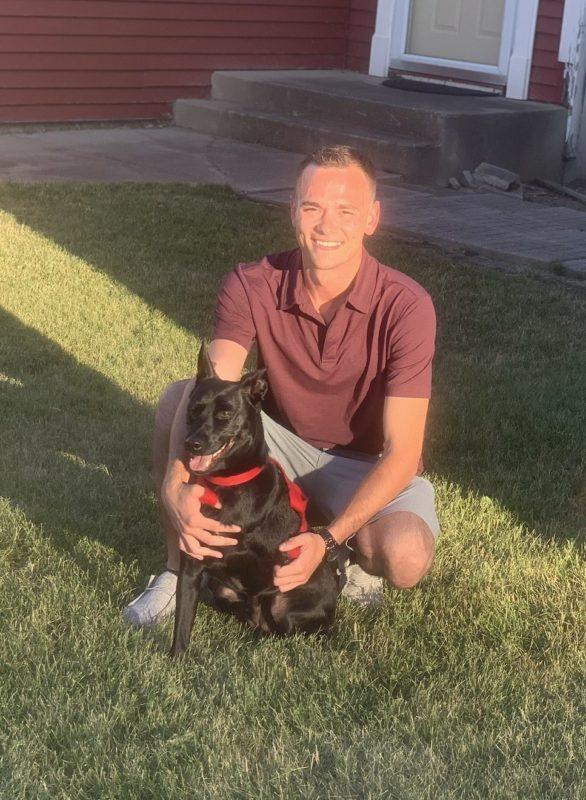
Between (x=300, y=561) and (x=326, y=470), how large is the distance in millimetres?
722

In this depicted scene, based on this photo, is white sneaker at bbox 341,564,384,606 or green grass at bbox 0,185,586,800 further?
white sneaker at bbox 341,564,384,606

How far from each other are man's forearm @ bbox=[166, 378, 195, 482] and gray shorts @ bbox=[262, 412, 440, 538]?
0.38 m

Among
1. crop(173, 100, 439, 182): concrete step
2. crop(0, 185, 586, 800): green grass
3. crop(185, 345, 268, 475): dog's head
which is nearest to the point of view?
crop(0, 185, 586, 800): green grass

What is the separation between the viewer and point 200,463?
3.38 metres

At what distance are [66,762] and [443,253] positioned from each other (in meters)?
5.84

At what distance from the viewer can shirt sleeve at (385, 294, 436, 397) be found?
3.79 meters

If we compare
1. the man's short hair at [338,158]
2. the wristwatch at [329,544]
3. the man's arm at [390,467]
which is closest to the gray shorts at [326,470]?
the man's arm at [390,467]

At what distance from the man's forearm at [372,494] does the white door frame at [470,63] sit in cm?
877

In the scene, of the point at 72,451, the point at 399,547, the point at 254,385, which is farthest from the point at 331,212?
the point at 72,451

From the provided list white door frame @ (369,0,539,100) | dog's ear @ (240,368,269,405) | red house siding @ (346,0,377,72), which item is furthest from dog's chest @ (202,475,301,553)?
red house siding @ (346,0,377,72)

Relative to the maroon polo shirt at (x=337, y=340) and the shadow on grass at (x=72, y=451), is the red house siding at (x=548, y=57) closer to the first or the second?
the shadow on grass at (x=72, y=451)

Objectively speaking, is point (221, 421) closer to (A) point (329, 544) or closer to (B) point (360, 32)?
(A) point (329, 544)

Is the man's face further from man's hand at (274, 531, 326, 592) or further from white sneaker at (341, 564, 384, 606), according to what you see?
white sneaker at (341, 564, 384, 606)

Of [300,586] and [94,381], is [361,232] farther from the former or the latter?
[94,381]
